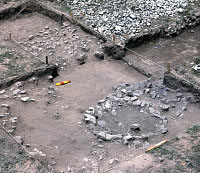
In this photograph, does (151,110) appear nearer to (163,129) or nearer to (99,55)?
(163,129)

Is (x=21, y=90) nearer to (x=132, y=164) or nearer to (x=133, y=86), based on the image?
(x=133, y=86)

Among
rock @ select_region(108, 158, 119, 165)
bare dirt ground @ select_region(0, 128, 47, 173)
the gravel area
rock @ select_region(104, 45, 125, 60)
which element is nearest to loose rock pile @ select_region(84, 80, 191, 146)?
rock @ select_region(108, 158, 119, 165)

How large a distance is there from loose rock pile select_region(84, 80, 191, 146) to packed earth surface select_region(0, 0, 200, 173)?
3cm

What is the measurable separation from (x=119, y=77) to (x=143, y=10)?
3.58m

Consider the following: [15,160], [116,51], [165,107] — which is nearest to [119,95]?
[165,107]

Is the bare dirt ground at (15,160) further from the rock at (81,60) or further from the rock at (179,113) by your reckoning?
the rock at (81,60)

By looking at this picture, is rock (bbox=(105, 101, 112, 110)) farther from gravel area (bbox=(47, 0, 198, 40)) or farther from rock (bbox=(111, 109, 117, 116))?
gravel area (bbox=(47, 0, 198, 40))

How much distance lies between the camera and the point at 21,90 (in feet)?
44.6

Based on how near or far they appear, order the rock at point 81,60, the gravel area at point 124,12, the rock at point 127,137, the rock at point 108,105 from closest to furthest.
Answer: the rock at point 127,137, the rock at point 108,105, the rock at point 81,60, the gravel area at point 124,12

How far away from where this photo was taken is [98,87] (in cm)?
1419

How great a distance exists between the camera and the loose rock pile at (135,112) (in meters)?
11.9

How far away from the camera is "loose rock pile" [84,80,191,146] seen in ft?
39.1

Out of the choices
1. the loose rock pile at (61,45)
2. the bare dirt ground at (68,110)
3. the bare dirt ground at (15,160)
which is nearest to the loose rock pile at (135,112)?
the bare dirt ground at (68,110)

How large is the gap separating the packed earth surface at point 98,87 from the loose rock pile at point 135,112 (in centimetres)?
3
